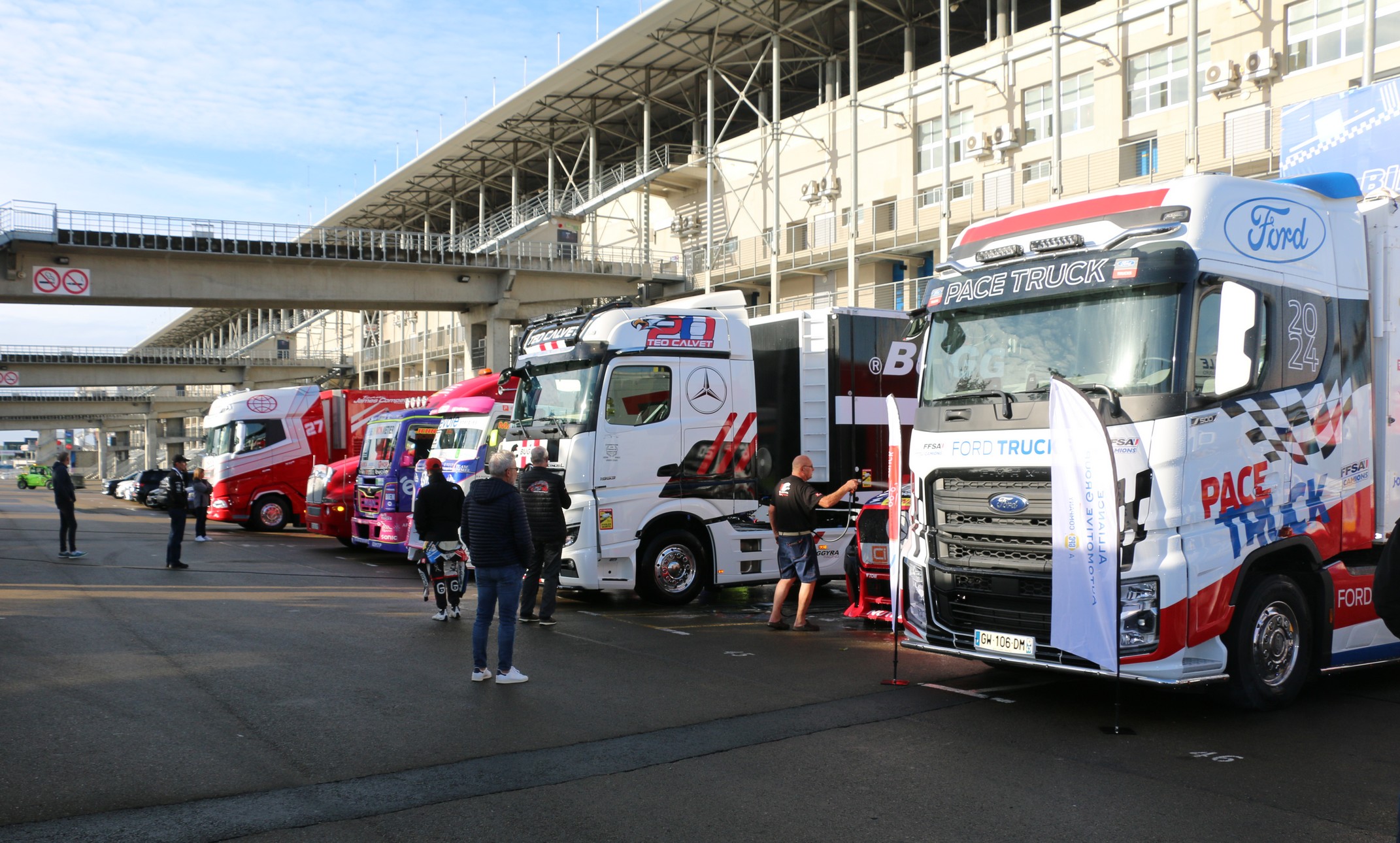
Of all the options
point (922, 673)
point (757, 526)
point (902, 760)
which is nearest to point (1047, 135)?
point (757, 526)

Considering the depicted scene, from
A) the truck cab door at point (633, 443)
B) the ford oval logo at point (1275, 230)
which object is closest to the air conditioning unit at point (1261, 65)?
the truck cab door at point (633, 443)

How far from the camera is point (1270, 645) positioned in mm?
7453

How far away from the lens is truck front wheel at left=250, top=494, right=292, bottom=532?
89.4 feet

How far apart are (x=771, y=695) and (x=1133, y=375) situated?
348 centimetres

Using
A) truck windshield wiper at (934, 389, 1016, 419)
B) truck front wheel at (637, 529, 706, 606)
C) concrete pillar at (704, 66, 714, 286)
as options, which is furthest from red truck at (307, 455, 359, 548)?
concrete pillar at (704, 66, 714, 286)

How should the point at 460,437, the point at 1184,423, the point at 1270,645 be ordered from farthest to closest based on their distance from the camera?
the point at 460,437 → the point at 1270,645 → the point at 1184,423

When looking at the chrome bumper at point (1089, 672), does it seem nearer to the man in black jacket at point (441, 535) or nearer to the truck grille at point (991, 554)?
the truck grille at point (991, 554)

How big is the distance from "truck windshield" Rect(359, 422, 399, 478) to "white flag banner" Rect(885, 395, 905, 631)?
40.0 ft

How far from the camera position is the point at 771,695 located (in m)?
8.17

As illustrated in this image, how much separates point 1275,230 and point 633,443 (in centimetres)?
725

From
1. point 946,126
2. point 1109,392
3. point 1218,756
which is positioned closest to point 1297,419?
point 1109,392

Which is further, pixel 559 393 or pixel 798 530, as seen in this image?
pixel 559 393

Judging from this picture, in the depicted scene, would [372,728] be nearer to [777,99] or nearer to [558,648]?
[558,648]

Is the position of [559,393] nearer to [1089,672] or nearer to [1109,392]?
[1109,392]
